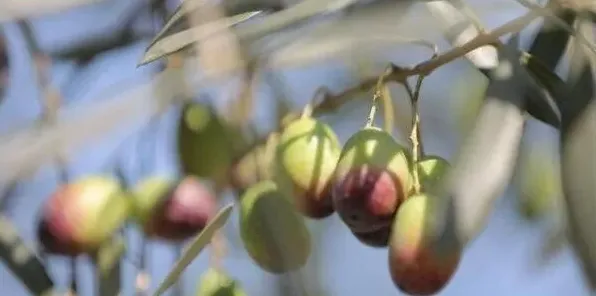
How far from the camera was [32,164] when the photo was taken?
0.57m

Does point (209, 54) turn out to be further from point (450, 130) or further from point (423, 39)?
point (450, 130)

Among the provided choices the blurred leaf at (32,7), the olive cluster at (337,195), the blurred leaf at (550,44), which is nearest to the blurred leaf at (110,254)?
the olive cluster at (337,195)

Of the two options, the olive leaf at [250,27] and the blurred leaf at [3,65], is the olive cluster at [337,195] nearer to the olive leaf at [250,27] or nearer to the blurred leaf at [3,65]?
the olive leaf at [250,27]

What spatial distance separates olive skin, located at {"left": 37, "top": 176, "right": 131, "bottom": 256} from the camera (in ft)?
2.85

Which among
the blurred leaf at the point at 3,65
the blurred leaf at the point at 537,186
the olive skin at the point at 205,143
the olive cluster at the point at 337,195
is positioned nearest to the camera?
the olive cluster at the point at 337,195

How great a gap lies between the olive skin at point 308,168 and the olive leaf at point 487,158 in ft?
0.47

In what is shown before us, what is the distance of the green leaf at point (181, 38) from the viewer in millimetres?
720

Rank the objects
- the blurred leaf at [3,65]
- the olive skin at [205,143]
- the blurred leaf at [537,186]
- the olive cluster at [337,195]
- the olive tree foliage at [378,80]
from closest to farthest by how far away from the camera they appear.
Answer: the olive tree foliage at [378,80] → the olive cluster at [337,195] → the olive skin at [205,143] → the blurred leaf at [3,65] → the blurred leaf at [537,186]

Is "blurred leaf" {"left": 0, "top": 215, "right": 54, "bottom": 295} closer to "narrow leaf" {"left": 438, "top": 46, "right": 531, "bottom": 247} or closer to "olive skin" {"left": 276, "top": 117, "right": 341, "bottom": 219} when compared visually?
"olive skin" {"left": 276, "top": 117, "right": 341, "bottom": 219}

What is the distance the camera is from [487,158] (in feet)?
2.06

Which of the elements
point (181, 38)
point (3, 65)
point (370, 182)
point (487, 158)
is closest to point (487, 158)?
point (487, 158)

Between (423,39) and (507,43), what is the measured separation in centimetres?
10

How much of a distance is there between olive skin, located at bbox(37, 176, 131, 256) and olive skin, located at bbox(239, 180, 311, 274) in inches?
6.0

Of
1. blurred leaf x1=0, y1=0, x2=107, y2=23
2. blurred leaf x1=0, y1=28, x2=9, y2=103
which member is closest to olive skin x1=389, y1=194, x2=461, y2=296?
blurred leaf x1=0, y1=0, x2=107, y2=23
